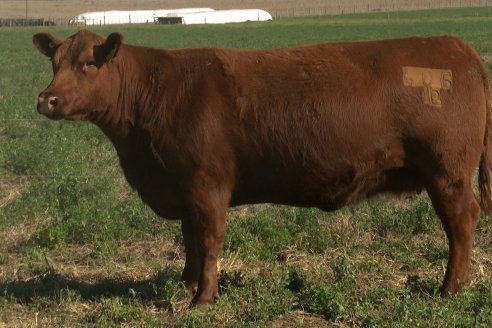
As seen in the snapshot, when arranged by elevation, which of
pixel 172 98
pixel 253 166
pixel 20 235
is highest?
pixel 172 98

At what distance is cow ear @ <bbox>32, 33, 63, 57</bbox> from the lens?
6.80 metres

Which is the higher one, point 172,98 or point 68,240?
point 172,98

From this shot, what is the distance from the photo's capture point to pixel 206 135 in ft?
20.8

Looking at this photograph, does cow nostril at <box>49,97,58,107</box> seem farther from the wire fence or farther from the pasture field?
the wire fence

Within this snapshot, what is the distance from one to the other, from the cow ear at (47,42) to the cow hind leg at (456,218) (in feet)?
10.6

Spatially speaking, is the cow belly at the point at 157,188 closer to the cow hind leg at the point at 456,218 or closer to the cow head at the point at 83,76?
the cow head at the point at 83,76

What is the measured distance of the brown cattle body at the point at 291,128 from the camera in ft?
20.8

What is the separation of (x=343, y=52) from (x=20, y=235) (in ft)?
12.7

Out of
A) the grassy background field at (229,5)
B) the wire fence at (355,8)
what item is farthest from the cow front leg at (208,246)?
the wire fence at (355,8)

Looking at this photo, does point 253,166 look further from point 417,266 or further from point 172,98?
point 417,266

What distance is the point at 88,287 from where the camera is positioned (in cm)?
690

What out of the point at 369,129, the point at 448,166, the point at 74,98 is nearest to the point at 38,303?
the point at 74,98

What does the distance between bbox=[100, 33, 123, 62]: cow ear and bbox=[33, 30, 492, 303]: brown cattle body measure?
0.01 metres

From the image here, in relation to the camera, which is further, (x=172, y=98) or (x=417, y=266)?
(x=417, y=266)
